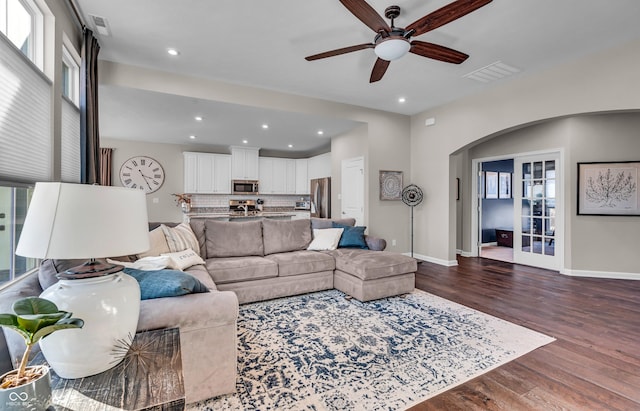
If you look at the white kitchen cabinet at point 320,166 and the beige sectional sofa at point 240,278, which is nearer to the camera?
the beige sectional sofa at point 240,278

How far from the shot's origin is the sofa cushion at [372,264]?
3.41 meters

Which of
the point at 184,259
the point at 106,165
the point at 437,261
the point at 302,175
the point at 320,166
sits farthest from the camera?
the point at 302,175

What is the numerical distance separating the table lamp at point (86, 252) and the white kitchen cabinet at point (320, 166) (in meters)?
6.33

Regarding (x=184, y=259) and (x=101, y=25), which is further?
(x=184, y=259)

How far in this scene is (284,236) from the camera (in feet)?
13.7

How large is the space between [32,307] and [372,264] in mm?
2976

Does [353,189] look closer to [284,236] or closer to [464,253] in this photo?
[284,236]

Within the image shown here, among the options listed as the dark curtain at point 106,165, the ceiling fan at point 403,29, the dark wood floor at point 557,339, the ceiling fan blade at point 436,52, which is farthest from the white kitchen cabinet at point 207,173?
the ceiling fan blade at point 436,52

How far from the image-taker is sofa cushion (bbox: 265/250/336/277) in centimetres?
357

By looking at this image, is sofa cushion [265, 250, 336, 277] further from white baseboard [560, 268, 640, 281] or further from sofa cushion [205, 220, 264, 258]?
→ white baseboard [560, 268, 640, 281]

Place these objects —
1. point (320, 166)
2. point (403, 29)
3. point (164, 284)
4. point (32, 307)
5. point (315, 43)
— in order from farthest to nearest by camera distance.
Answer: point (320, 166), point (315, 43), point (403, 29), point (164, 284), point (32, 307)

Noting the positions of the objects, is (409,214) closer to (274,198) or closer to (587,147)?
(587,147)

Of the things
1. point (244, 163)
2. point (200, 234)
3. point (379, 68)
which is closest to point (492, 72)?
point (379, 68)

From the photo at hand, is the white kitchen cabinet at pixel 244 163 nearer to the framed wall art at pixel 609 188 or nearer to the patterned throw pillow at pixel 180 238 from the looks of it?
the patterned throw pillow at pixel 180 238
